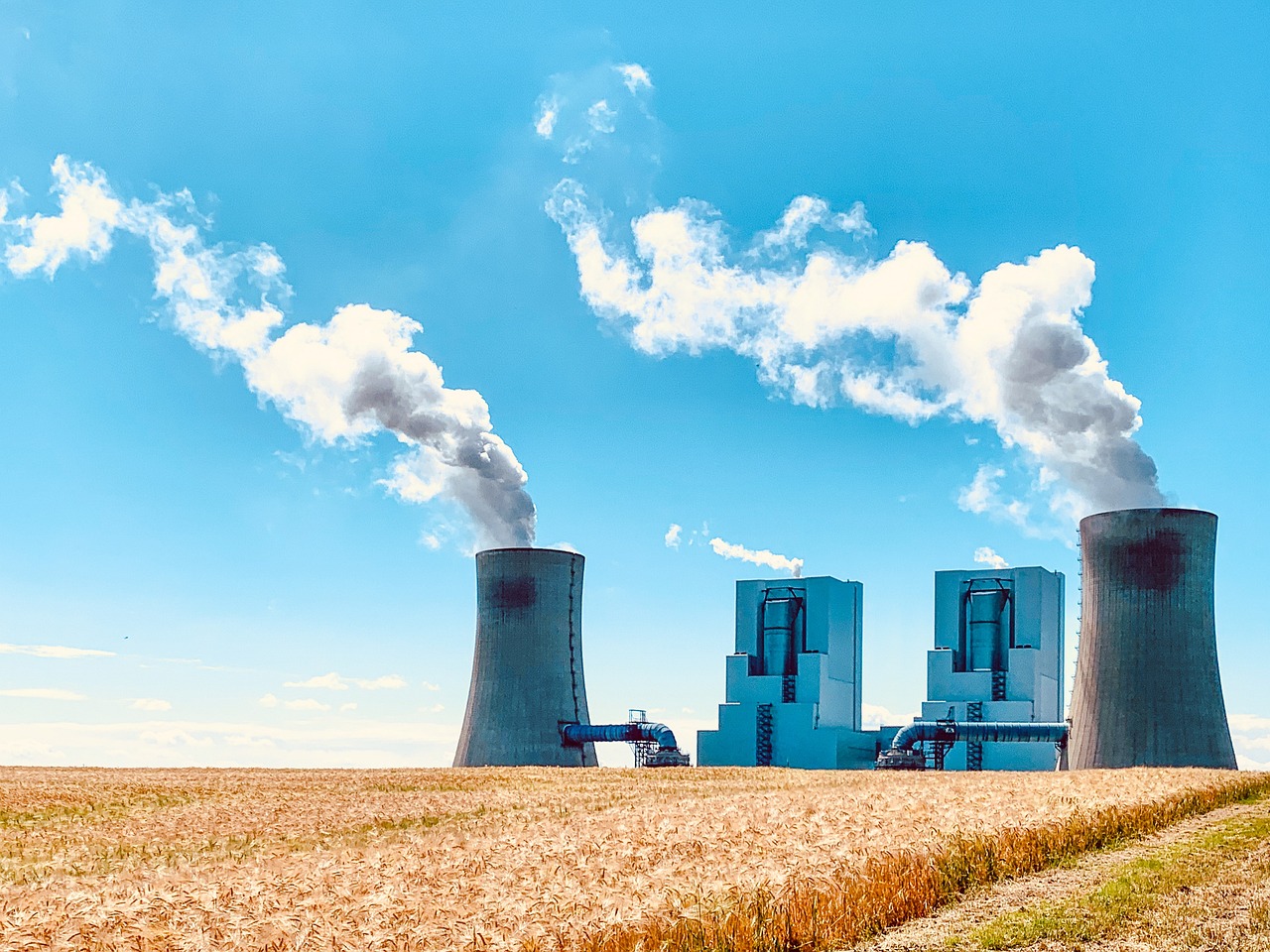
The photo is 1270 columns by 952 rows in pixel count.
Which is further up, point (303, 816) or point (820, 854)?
point (820, 854)

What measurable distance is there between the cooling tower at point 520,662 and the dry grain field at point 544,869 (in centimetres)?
2375

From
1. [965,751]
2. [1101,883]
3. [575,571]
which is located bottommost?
[965,751]

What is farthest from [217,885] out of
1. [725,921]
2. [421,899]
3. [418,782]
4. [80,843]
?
[418,782]

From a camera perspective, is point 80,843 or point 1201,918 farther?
point 80,843

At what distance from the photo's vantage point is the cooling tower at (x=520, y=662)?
4662 centimetres

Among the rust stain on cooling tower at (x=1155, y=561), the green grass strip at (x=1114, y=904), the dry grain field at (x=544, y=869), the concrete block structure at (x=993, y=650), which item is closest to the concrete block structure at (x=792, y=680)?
the concrete block structure at (x=993, y=650)

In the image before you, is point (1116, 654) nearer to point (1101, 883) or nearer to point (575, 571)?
point (575, 571)

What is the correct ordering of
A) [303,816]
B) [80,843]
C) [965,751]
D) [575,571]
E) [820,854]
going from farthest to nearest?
[965,751] → [575,571] → [303,816] → [80,843] → [820,854]

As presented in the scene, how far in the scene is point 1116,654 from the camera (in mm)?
40062

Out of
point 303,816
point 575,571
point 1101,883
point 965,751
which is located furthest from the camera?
point 965,751

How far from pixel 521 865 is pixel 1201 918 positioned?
18.1ft

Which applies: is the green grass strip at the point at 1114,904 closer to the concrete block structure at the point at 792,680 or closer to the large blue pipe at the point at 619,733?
the large blue pipe at the point at 619,733

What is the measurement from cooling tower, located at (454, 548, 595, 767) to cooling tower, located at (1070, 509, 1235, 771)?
19277 millimetres

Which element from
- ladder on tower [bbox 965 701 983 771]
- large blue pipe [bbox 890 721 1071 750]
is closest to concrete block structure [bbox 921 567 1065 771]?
ladder on tower [bbox 965 701 983 771]
